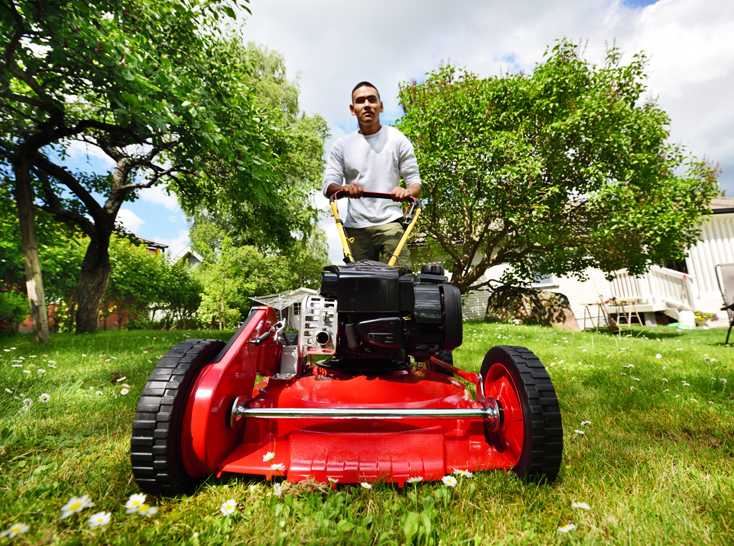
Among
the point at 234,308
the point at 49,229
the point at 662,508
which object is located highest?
the point at 49,229

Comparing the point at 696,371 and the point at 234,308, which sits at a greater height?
the point at 234,308

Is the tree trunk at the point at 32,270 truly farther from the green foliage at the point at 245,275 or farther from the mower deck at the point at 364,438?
the green foliage at the point at 245,275

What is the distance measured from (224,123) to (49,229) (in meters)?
6.32

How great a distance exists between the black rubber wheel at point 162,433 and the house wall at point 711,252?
2112cm

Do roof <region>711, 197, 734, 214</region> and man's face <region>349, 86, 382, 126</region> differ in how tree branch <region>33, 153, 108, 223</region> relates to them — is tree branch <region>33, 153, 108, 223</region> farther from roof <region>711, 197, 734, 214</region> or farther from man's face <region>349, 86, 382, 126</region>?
roof <region>711, 197, 734, 214</region>

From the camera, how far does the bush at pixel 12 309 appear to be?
319 inches

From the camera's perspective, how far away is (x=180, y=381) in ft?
5.06

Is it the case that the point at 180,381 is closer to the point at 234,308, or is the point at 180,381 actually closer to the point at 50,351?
the point at 50,351

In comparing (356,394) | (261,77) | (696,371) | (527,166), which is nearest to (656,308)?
(527,166)

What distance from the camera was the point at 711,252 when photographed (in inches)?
694

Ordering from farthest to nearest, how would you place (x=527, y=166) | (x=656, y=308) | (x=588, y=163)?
(x=656, y=308) < (x=588, y=163) < (x=527, y=166)

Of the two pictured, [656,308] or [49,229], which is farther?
[656,308]

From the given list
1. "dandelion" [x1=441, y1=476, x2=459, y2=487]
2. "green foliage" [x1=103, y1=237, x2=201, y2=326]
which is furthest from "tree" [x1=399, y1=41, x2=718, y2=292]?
"green foliage" [x1=103, y1=237, x2=201, y2=326]

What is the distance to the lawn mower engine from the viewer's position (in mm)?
1821
